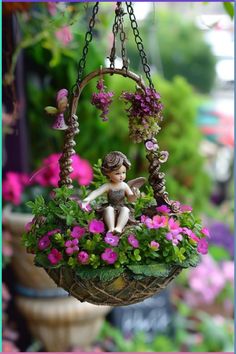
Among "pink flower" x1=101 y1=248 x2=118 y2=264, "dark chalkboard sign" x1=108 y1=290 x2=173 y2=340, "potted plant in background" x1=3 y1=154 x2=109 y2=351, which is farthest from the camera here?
"dark chalkboard sign" x1=108 y1=290 x2=173 y2=340

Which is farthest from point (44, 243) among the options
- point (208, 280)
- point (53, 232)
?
point (208, 280)

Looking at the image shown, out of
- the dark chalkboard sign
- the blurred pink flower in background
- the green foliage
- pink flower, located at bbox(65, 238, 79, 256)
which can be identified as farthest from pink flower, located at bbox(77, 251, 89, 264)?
the green foliage

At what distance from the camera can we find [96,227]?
932mm

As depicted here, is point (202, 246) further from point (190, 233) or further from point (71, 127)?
point (71, 127)

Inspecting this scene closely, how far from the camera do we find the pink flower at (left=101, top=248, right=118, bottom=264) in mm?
911

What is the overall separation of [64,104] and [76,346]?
1.86 m

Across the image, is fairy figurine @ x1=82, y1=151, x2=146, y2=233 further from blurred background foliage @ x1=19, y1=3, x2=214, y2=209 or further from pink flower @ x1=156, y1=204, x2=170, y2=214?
blurred background foliage @ x1=19, y1=3, x2=214, y2=209

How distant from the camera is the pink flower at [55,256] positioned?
37.1 inches

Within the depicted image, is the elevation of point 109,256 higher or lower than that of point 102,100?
lower

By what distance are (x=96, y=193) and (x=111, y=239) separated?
10 cm

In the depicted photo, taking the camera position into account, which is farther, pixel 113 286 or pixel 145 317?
pixel 145 317

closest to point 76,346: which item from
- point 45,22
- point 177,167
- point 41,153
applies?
point 41,153

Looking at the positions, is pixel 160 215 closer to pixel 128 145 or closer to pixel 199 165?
pixel 128 145

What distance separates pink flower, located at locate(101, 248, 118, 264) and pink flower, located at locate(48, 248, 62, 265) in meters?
0.07
